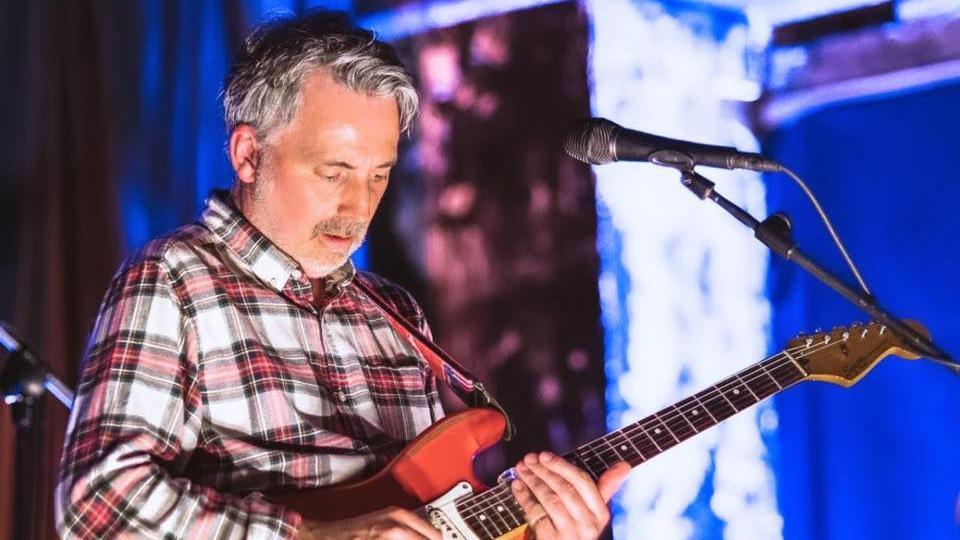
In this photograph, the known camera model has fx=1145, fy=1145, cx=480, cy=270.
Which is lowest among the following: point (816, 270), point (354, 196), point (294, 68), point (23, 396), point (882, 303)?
point (882, 303)

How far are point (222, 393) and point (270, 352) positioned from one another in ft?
0.47

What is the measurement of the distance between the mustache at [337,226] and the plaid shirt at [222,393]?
88mm

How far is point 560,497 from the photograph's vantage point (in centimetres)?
205

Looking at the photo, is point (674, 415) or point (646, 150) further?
point (674, 415)

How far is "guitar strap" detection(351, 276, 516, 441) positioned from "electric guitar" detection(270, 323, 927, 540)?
0.63 feet

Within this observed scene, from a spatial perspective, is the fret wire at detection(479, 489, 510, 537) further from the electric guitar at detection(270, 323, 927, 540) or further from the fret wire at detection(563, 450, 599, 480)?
the fret wire at detection(563, 450, 599, 480)

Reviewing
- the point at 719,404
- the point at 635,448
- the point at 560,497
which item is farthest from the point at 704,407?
the point at 560,497

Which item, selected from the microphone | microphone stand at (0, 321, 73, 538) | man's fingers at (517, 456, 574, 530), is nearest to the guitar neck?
man's fingers at (517, 456, 574, 530)

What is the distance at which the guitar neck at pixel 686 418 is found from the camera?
217 cm

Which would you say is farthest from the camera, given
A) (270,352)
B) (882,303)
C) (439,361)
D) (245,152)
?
(882,303)

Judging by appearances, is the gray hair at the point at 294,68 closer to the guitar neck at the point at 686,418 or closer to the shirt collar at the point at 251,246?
the shirt collar at the point at 251,246

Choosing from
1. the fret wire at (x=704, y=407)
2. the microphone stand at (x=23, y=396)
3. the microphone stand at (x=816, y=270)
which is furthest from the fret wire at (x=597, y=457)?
the microphone stand at (x=23, y=396)

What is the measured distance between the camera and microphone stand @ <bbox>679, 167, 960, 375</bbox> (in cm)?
189

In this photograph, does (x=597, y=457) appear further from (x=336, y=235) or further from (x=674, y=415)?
(x=336, y=235)
